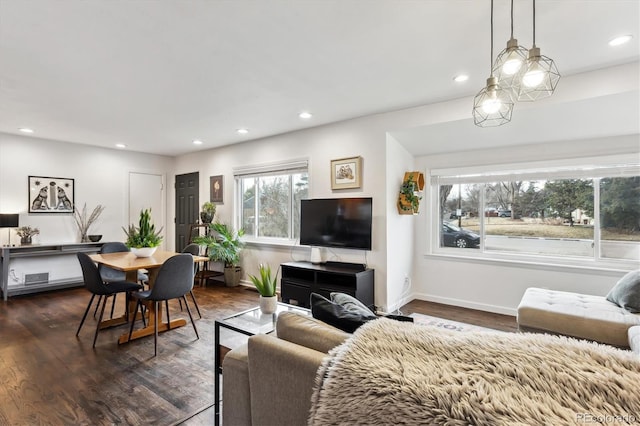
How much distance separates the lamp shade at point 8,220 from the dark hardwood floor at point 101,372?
1359 mm

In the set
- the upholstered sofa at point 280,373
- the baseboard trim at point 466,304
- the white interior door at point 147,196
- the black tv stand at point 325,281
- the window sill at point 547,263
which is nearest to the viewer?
the upholstered sofa at point 280,373

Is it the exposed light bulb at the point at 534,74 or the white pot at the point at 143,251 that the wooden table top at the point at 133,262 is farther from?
the exposed light bulb at the point at 534,74

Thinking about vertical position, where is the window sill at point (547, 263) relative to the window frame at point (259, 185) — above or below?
below

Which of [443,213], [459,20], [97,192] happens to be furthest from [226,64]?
[97,192]

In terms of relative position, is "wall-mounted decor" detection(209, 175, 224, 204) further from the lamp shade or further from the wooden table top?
the lamp shade

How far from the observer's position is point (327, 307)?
1.53 metres

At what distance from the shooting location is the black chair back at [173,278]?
2.80m

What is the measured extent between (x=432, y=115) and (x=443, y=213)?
1594mm

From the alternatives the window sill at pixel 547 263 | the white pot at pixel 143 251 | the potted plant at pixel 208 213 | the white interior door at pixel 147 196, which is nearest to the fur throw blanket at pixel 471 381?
the white pot at pixel 143 251

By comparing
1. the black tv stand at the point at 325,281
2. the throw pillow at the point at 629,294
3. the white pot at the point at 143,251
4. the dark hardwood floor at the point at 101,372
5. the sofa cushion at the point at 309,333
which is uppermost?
the white pot at the point at 143,251

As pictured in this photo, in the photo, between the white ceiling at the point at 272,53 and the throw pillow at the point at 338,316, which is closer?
the throw pillow at the point at 338,316

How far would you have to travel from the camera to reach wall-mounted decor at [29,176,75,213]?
5.02 meters

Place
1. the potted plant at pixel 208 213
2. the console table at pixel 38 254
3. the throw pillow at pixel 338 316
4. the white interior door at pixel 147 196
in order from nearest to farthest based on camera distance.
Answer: the throw pillow at pixel 338 316 < the console table at pixel 38 254 < the potted plant at pixel 208 213 < the white interior door at pixel 147 196

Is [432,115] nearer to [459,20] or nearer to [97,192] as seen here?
[459,20]
